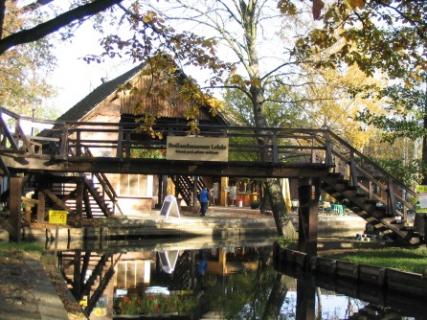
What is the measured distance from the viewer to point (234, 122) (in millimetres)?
37688

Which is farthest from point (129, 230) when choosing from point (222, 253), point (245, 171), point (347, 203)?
point (347, 203)

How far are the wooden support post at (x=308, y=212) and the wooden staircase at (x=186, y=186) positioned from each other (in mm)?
19170

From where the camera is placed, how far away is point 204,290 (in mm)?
17828

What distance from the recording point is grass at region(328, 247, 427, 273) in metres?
16.6

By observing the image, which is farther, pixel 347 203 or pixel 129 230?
pixel 129 230

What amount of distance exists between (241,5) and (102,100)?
10.4 meters

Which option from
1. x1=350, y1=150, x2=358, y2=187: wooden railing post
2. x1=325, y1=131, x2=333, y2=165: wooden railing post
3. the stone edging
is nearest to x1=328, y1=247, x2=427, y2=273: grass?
the stone edging

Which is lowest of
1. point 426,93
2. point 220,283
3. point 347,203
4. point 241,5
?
point 220,283

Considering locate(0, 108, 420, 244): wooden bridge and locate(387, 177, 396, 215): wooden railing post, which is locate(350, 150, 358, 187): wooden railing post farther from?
locate(387, 177, 396, 215): wooden railing post

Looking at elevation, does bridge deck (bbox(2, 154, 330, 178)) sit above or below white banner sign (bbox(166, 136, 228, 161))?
below

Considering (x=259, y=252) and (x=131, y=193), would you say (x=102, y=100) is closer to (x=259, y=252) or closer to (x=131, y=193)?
(x=131, y=193)

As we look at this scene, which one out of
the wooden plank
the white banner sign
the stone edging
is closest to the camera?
the stone edging

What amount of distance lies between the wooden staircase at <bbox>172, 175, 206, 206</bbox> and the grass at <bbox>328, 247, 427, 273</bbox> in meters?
21.3

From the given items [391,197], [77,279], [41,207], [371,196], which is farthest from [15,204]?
[391,197]
